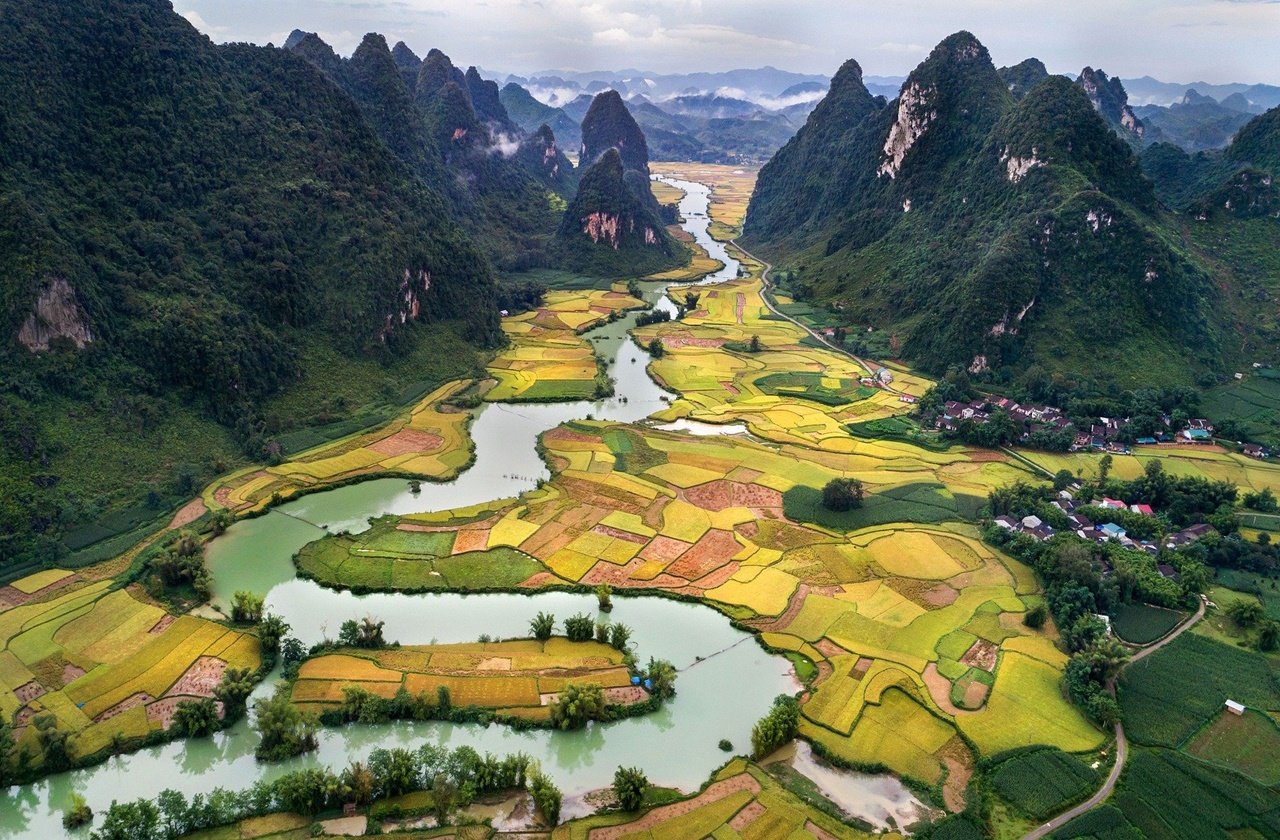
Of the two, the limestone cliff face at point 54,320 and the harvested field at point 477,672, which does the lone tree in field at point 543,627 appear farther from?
the limestone cliff face at point 54,320

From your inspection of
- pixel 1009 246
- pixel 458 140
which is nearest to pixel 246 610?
pixel 1009 246

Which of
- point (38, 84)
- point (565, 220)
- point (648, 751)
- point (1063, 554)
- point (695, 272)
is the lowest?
point (648, 751)

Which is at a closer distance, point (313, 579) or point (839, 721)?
point (839, 721)

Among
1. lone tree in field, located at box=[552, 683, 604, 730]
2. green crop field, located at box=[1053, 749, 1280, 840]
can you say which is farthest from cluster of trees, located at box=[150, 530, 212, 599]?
green crop field, located at box=[1053, 749, 1280, 840]

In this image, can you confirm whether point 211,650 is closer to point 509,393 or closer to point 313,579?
point 313,579

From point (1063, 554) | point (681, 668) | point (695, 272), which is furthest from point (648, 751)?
point (695, 272)

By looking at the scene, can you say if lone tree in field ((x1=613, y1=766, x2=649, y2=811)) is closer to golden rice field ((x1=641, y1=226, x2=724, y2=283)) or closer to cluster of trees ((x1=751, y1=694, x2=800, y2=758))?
cluster of trees ((x1=751, y1=694, x2=800, y2=758))

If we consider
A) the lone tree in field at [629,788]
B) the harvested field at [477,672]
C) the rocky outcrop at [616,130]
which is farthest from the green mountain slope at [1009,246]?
the rocky outcrop at [616,130]
